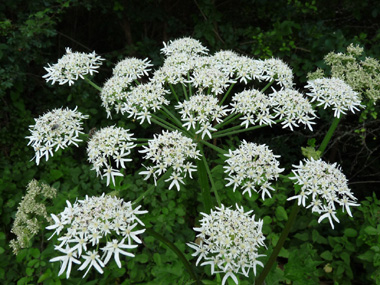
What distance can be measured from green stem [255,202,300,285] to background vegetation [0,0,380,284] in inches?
8.4

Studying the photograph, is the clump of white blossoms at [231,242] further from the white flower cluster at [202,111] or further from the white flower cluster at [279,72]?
the white flower cluster at [279,72]

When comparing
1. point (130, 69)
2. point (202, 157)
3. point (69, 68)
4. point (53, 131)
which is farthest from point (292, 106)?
point (69, 68)

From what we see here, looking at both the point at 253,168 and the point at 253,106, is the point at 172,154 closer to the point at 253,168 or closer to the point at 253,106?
the point at 253,168

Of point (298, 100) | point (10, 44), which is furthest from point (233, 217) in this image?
point (10, 44)

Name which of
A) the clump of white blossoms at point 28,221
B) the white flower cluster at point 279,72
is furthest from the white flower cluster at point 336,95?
the clump of white blossoms at point 28,221

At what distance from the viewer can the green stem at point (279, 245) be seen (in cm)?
254

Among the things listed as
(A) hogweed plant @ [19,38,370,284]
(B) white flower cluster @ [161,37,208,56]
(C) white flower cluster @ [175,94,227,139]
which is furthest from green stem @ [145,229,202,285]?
(B) white flower cluster @ [161,37,208,56]

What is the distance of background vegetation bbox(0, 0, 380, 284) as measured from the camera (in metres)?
3.35

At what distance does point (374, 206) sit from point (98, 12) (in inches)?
217

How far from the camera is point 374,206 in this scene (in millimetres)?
3449

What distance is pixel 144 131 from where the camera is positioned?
213 inches

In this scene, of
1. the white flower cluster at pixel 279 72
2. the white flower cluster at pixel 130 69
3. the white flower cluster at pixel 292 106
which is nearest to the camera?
the white flower cluster at pixel 292 106

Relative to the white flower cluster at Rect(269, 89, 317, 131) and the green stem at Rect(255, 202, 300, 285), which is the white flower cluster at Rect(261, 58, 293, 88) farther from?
the green stem at Rect(255, 202, 300, 285)

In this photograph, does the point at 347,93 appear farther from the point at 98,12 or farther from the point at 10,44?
the point at 98,12
